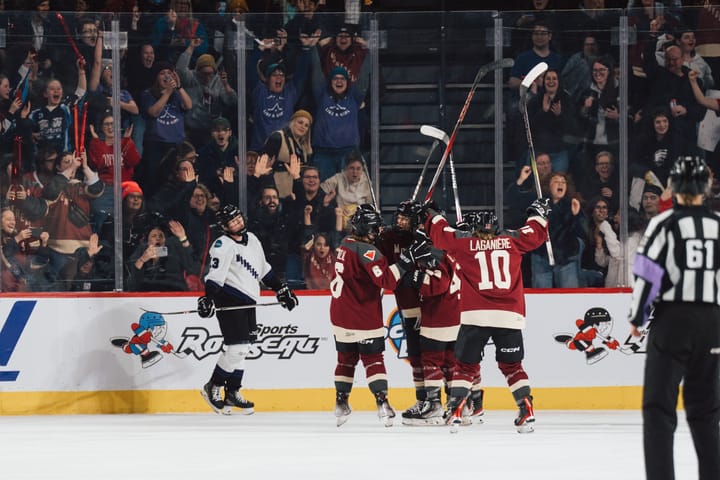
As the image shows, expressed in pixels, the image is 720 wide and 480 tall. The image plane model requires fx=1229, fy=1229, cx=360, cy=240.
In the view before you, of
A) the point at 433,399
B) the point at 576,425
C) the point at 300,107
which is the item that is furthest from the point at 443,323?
the point at 300,107

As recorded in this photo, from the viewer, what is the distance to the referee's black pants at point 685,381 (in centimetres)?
420

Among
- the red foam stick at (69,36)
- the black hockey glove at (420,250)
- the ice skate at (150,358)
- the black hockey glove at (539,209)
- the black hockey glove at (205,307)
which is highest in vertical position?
the red foam stick at (69,36)

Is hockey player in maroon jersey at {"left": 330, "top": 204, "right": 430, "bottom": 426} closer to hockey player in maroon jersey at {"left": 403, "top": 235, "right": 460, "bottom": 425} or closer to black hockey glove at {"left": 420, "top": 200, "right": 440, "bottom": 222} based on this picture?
hockey player in maroon jersey at {"left": 403, "top": 235, "right": 460, "bottom": 425}

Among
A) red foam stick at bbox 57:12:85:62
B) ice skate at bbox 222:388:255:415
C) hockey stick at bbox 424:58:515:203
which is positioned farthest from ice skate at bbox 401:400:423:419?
red foam stick at bbox 57:12:85:62

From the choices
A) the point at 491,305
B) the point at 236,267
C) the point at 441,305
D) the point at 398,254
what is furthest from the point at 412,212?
the point at 236,267

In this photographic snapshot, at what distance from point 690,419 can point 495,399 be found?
12.9 ft

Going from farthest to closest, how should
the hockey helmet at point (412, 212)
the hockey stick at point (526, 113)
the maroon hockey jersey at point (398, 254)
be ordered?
1. the hockey stick at point (526, 113)
2. the maroon hockey jersey at point (398, 254)
3. the hockey helmet at point (412, 212)

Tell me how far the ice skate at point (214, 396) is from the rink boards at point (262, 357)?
19 cm

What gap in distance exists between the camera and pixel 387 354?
324 inches

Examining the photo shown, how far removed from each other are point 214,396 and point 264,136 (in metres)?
1.80

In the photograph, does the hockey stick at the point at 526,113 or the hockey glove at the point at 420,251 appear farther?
the hockey stick at the point at 526,113

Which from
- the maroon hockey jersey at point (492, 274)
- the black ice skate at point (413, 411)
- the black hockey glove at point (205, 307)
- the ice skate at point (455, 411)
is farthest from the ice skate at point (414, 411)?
the black hockey glove at point (205, 307)

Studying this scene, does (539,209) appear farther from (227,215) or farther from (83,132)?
(83,132)

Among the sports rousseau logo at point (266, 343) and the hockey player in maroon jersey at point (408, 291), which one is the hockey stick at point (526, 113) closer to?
the hockey player in maroon jersey at point (408, 291)
